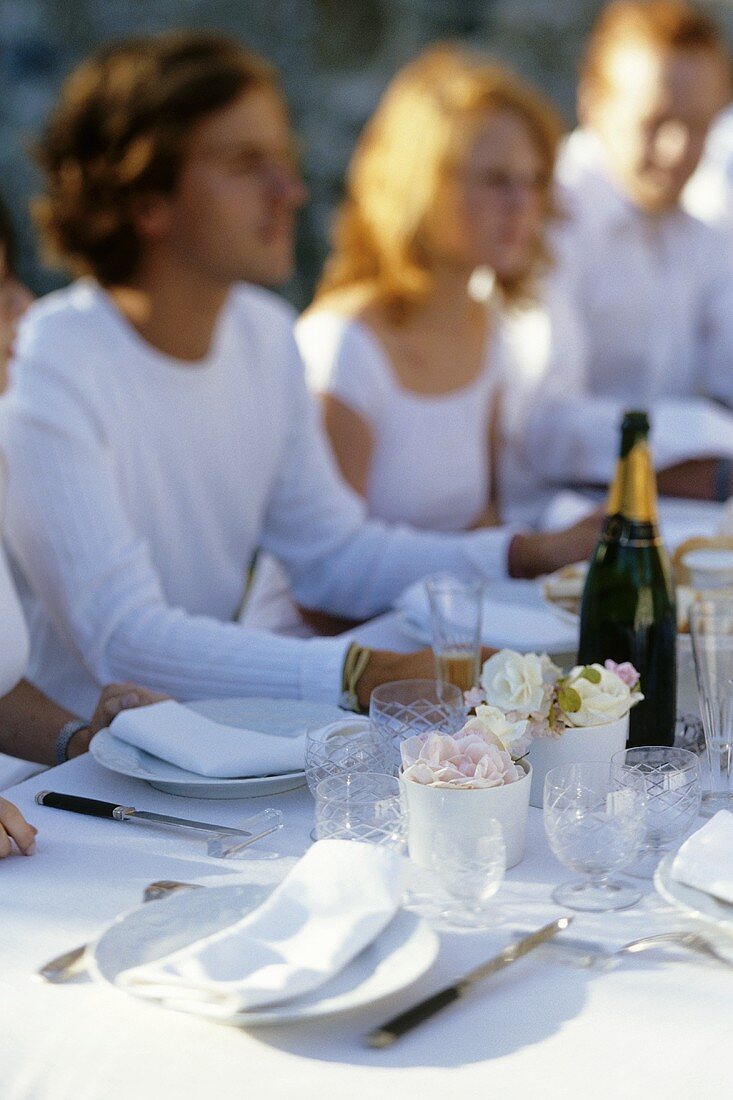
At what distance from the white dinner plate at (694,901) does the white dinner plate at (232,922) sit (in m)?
0.18

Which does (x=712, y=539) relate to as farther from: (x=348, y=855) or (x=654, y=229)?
(x=654, y=229)

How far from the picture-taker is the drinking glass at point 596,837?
3.27 feet

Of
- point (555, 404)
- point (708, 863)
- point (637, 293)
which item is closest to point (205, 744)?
point (708, 863)

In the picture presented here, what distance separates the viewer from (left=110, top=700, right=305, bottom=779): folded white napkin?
1203 millimetres

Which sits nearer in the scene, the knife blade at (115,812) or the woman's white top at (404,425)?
the knife blade at (115,812)

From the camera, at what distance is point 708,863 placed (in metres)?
0.96

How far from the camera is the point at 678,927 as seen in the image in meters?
0.96

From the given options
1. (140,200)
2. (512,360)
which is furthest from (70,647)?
(512,360)

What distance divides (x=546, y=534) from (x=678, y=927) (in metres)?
1.30

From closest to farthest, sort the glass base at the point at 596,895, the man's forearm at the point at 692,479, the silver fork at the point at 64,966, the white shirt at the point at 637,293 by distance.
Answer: the silver fork at the point at 64,966 < the glass base at the point at 596,895 < the man's forearm at the point at 692,479 < the white shirt at the point at 637,293

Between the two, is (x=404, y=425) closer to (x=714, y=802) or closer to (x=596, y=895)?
(x=714, y=802)

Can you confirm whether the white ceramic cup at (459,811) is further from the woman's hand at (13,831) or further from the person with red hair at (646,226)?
the person with red hair at (646,226)

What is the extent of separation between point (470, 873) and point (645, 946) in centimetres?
13

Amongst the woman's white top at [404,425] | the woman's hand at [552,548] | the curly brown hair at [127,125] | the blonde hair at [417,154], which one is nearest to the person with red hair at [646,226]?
the woman's white top at [404,425]
